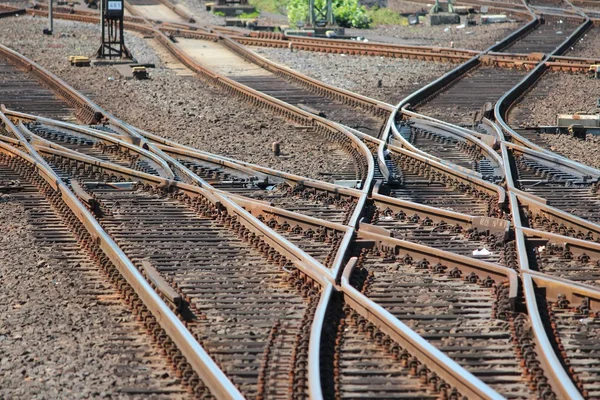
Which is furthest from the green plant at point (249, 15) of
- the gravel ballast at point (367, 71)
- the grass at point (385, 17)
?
the gravel ballast at point (367, 71)

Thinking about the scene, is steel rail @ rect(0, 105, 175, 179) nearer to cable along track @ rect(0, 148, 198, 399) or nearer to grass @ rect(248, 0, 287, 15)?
cable along track @ rect(0, 148, 198, 399)

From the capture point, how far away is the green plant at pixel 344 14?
36.8 meters

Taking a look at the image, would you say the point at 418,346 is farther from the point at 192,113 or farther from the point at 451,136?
the point at 192,113

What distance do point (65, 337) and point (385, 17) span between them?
31824 millimetres

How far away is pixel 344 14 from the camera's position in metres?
37.0

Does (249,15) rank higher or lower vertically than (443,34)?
lower

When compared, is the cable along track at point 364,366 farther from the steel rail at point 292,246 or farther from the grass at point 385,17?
the grass at point 385,17

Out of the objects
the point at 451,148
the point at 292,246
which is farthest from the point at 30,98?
the point at 292,246

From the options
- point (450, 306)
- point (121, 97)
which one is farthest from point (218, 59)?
point (450, 306)

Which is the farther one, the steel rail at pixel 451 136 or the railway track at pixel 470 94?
the railway track at pixel 470 94

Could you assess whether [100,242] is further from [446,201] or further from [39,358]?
[446,201]

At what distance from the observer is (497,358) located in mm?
8438

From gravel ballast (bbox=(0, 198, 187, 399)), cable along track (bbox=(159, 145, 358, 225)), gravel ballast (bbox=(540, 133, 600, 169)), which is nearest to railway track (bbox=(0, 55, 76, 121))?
cable along track (bbox=(159, 145, 358, 225))

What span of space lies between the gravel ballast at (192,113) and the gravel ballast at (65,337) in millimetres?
4804
